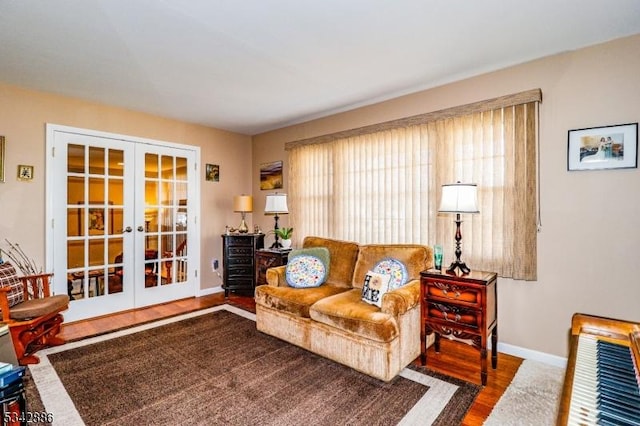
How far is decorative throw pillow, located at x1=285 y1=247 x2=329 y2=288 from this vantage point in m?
3.14

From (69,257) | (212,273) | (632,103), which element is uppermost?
(632,103)

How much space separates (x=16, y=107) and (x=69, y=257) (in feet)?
5.29

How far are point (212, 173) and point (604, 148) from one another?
14.5 feet

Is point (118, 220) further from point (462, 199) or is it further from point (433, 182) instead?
point (462, 199)

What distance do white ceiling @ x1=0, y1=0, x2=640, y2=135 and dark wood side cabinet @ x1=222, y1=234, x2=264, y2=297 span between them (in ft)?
6.45

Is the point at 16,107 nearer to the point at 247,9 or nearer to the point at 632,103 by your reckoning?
the point at 247,9

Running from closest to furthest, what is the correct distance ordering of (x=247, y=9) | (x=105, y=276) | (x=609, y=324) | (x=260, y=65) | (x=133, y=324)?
1. (x=609, y=324)
2. (x=247, y=9)
3. (x=260, y=65)
4. (x=133, y=324)
5. (x=105, y=276)

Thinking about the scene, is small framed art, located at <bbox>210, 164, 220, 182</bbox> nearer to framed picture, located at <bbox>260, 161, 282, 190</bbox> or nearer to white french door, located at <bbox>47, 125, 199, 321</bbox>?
white french door, located at <bbox>47, 125, 199, 321</bbox>

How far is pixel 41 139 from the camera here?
3318mm

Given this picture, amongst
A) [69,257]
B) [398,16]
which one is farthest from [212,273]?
[398,16]

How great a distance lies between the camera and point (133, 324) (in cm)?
343

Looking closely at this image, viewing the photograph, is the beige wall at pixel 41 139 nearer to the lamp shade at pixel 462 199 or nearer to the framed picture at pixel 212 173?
the framed picture at pixel 212 173

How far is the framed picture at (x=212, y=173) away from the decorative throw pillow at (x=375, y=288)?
3087 millimetres

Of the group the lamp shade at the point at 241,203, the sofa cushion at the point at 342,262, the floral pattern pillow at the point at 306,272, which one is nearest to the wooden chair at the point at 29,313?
the floral pattern pillow at the point at 306,272
